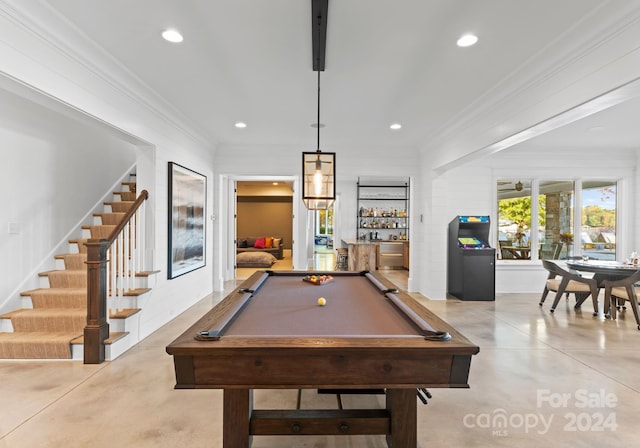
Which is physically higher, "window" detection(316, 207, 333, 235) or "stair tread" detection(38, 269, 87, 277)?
"window" detection(316, 207, 333, 235)

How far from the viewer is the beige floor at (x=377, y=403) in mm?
2131

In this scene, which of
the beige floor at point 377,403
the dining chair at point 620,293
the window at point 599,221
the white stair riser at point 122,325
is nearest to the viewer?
the beige floor at point 377,403

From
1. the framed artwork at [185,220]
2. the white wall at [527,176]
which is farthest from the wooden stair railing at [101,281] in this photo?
the white wall at [527,176]

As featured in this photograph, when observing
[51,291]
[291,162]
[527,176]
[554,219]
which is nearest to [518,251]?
[554,219]

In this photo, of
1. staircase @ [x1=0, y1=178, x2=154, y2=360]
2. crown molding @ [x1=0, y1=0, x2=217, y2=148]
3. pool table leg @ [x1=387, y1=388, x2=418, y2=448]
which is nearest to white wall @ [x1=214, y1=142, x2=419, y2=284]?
crown molding @ [x1=0, y1=0, x2=217, y2=148]

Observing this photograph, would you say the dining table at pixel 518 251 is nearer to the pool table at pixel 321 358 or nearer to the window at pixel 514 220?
the window at pixel 514 220

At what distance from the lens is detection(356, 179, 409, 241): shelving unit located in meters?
10.2

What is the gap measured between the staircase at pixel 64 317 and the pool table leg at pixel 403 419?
2.82 metres

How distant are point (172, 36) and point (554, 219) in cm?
725

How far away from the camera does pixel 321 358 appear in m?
1.52

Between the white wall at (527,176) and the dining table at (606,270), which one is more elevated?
the white wall at (527,176)

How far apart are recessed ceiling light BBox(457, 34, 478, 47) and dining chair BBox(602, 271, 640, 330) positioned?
3912mm

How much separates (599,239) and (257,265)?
26.2ft

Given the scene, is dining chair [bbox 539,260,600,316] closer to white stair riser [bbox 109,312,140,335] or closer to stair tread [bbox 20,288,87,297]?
white stair riser [bbox 109,312,140,335]
